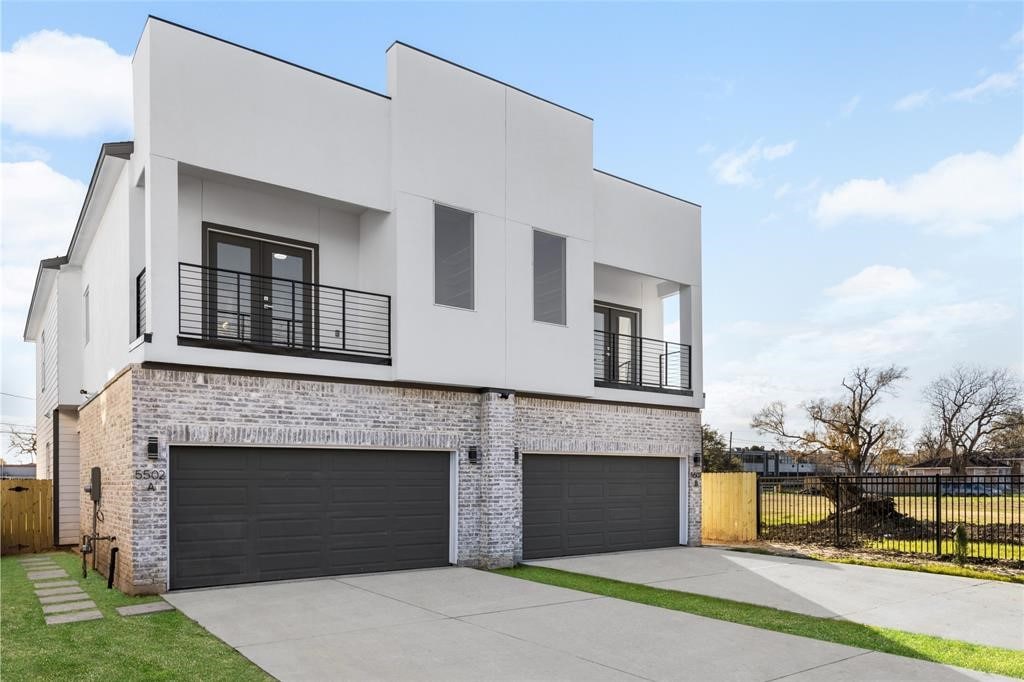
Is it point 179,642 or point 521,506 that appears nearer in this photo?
point 179,642

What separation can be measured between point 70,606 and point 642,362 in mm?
11945

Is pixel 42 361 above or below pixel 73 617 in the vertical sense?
above

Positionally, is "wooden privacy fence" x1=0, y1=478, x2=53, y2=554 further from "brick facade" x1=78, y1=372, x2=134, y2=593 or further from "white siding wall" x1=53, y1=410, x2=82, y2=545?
"brick facade" x1=78, y1=372, x2=134, y2=593

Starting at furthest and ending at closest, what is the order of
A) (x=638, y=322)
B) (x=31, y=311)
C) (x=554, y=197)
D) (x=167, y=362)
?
1. (x=31, y=311)
2. (x=638, y=322)
3. (x=554, y=197)
4. (x=167, y=362)

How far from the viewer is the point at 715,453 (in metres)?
51.3

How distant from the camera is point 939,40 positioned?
1167cm

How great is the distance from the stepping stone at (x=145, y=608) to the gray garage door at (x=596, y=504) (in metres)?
6.48

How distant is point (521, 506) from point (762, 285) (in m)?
9.91

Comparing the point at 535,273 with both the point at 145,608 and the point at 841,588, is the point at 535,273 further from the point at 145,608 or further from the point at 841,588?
the point at 145,608

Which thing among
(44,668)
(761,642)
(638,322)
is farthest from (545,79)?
(44,668)

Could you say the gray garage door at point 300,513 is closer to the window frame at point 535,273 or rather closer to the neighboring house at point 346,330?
the neighboring house at point 346,330

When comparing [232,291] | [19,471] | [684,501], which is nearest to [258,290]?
[232,291]

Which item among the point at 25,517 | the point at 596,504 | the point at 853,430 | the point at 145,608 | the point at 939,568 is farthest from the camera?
the point at 853,430

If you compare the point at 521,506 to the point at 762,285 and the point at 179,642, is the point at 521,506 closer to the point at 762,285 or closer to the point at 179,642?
the point at 179,642
